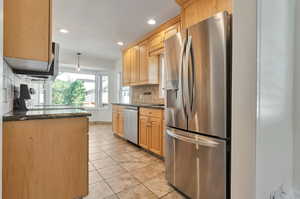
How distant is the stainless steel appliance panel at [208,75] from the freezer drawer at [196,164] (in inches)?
4.7

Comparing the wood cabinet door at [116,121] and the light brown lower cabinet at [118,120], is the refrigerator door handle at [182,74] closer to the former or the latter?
the light brown lower cabinet at [118,120]

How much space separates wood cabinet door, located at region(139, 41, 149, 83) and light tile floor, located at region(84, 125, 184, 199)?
1.64 m

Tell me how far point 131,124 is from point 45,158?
2274 millimetres

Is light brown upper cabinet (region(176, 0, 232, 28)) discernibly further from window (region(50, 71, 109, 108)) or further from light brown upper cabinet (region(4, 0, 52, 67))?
window (region(50, 71, 109, 108))

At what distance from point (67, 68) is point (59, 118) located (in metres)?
5.01

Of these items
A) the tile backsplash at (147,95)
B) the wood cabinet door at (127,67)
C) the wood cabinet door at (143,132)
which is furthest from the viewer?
the wood cabinet door at (127,67)

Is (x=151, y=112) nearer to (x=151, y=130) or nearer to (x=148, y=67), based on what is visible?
(x=151, y=130)

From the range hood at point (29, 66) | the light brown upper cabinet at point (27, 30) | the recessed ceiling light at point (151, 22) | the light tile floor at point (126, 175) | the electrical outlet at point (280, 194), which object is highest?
the recessed ceiling light at point (151, 22)

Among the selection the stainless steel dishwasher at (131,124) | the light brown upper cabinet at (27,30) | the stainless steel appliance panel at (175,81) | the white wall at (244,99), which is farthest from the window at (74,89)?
the white wall at (244,99)

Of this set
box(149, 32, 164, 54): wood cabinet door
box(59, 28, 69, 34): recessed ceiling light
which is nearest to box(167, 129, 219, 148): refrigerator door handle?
box(149, 32, 164, 54): wood cabinet door

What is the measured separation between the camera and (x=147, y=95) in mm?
4164

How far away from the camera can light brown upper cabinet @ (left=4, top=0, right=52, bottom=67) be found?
1.17 meters

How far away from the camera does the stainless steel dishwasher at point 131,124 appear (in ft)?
11.1

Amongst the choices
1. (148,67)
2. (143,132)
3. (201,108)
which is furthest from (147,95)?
(201,108)
